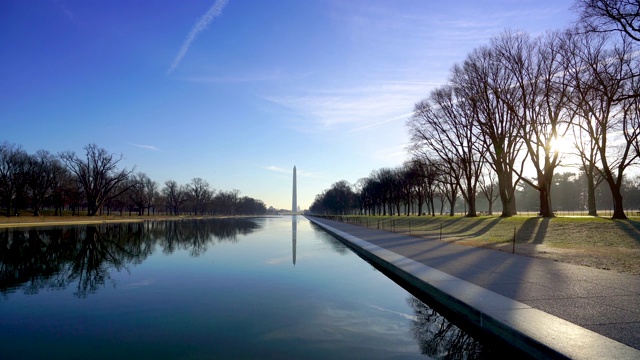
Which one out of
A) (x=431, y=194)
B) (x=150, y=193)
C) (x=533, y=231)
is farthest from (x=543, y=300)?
(x=150, y=193)

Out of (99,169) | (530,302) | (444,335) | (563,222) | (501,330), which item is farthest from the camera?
(99,169)

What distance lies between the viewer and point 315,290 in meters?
12.3

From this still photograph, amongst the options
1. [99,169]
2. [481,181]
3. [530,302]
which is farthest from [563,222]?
[99,169]

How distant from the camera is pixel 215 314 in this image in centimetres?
939

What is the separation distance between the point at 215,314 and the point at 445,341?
5.41 meters

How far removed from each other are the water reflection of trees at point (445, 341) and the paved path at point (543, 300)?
0.40m

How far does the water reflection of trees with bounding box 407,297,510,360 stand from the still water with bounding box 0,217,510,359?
0.07 feet

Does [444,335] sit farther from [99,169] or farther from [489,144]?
[99,169]

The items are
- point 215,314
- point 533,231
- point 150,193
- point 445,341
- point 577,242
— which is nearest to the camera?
point 445,341

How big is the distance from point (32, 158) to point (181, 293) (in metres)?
82.9

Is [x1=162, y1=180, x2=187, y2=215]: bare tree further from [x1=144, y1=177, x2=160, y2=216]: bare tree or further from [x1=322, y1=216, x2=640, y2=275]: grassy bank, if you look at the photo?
[x1=322, y1=216, x2=640, y2=275]: grassy bank

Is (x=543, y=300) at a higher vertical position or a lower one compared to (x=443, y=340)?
higher

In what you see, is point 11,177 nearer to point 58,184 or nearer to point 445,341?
point 58,184

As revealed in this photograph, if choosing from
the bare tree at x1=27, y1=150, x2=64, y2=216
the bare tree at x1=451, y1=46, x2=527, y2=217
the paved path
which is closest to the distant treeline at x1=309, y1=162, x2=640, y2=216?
the bare tree at x1=451, y1=46, x2=527, y2=217
